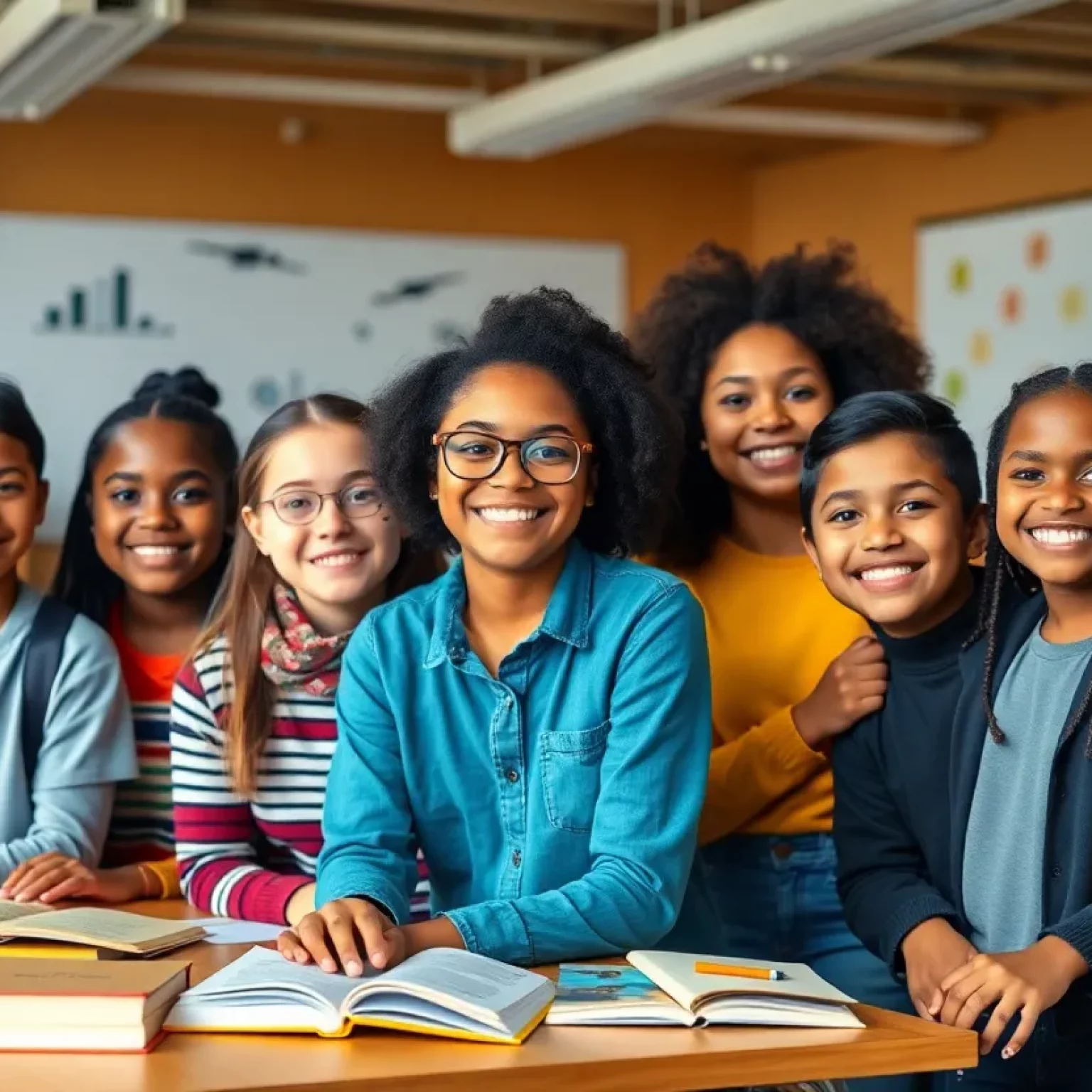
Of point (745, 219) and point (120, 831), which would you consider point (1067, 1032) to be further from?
point (745, 219)

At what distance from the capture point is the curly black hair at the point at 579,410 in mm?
2193

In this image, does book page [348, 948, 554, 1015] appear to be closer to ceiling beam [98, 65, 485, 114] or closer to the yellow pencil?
the yellow pencil

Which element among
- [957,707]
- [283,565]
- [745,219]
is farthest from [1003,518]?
[745,219]

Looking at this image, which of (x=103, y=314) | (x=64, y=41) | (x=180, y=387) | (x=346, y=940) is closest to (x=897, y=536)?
(x=346, y=940)

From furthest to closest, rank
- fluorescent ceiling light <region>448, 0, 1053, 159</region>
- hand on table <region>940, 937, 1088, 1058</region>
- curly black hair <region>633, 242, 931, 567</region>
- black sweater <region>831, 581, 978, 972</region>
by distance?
fluorescent ceiling light <region>448, 0, 1053, 159</region> → curly black hair <region>633, 242, 931, 567</region> → black sweater <region>831, 581, 978, 972</region> → hand on table <region>940, 937, 1088, 1058</region>

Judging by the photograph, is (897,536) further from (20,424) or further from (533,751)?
(20,424)

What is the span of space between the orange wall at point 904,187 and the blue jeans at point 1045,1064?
472cm

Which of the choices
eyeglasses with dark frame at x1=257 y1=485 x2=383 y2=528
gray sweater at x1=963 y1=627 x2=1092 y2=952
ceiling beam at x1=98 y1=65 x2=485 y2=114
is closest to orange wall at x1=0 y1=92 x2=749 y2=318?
ceiling beam at x1=98 y1=65 x2=485 y2=114

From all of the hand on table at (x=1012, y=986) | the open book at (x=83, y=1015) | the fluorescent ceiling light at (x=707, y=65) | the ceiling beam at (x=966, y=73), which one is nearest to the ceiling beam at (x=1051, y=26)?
the ceiling beam at (x=966, y=73)

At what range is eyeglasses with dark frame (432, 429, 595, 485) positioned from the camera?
2.11 metres

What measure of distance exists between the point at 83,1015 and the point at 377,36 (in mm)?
4227

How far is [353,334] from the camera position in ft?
23.7

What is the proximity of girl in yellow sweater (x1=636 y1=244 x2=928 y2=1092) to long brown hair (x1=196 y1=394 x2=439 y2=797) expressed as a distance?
18.8 inches

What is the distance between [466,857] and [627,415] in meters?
0.56
